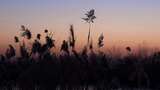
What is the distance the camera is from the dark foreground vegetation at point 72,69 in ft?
35.1

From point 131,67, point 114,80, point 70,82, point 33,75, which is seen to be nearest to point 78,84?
point 70,82

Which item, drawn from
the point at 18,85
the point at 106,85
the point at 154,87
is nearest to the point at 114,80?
the point at 106,85

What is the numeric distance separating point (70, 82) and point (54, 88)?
39 cm

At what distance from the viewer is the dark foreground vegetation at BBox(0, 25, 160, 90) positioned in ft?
35.1

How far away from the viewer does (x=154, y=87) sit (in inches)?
527

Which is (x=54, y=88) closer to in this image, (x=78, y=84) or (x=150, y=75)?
(x=78, y=84)

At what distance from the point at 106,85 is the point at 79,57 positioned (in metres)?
0.94

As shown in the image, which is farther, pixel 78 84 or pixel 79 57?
pixel 79 57

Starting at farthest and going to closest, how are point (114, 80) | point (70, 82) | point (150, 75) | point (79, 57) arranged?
point (150, 75), point (114, 80), point (79, 57), point (70, 82)

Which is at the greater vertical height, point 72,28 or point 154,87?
point 72,28

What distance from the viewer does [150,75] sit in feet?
43.8

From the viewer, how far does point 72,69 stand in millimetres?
10648

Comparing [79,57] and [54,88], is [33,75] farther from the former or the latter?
[79,57]

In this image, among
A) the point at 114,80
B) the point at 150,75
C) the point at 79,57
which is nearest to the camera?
the point at 79,57
